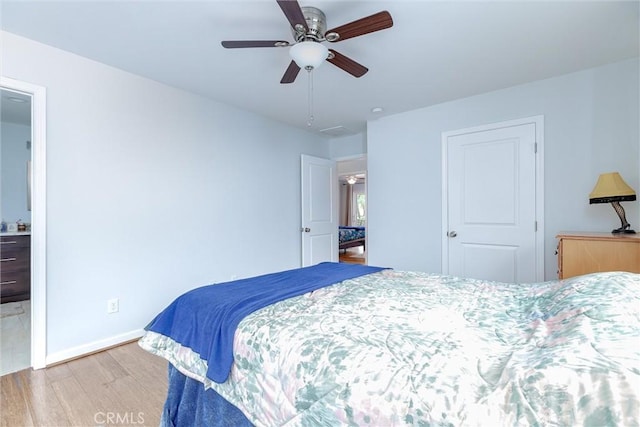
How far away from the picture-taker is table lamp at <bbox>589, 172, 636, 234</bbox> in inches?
87.7

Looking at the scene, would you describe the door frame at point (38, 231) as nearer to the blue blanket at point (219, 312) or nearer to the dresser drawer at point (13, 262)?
the blue blanket at point (219, 312)

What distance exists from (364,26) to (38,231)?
261 cm

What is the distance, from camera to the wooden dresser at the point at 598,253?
199 centimetres

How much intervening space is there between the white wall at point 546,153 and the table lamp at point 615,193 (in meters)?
0.35

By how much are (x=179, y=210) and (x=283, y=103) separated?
1604mm

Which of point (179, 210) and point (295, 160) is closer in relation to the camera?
point (179, 210)

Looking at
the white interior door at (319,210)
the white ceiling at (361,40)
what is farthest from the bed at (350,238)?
the white ceiling at (361,40)

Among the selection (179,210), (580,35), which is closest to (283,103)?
(179,210)

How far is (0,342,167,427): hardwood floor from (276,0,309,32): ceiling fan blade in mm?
2233

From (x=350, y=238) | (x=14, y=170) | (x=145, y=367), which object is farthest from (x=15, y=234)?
(x=350, y=238)

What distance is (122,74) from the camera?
2.65 m

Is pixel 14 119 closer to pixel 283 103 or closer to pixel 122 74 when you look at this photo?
pixel 122 74

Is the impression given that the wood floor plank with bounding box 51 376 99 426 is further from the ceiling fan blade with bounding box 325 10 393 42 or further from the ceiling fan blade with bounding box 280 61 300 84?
the ceiling fan blade with bounding box 325 10 393 42

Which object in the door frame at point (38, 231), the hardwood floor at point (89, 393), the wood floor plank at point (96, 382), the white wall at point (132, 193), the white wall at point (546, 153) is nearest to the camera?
the hardwood floor at point (89, 393)
